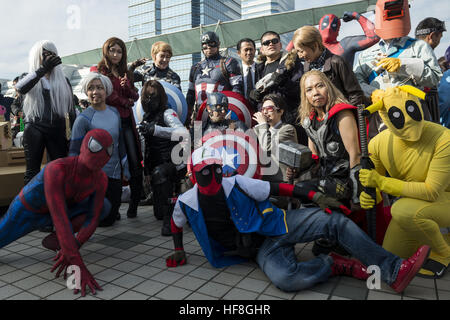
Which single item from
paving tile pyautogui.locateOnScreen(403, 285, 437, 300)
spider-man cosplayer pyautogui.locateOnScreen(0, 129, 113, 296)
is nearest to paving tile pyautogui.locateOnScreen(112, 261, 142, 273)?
spider-man cosplayer pyautogui.locateOnScreen(0, 129, 113, 296)

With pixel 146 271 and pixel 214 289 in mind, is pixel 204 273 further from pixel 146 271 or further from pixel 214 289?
pixel 146 271

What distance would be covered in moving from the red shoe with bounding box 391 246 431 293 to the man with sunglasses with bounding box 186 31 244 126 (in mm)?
3004

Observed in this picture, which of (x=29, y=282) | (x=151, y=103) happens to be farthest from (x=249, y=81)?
(x=29, y=282)

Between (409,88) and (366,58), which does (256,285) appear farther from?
(366,58)

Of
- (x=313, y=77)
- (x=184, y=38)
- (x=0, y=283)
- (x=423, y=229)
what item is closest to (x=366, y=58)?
(x=313, y=77)

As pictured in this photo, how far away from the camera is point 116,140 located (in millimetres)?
3594

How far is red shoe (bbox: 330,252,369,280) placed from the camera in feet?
7.47

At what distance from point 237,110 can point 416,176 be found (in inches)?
78.9

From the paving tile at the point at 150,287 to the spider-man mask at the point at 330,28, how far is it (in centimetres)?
462

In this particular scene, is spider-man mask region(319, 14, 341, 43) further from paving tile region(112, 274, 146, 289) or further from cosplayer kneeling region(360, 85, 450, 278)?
paving tile region(112, 274, 146, 289)

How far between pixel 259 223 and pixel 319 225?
18.3 inches

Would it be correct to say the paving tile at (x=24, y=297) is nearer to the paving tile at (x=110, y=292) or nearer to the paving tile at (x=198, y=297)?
the paving tile at (x=110, y=292)

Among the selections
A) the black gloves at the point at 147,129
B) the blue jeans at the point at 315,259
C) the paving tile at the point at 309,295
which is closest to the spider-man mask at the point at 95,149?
the black gloves at the point at 147,129

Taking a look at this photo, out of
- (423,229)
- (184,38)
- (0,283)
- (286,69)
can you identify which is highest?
(184,38)
